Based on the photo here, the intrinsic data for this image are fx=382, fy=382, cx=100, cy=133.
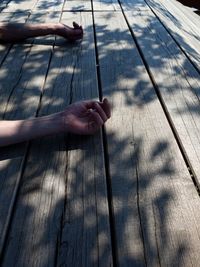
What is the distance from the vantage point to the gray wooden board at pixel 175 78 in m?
2.06

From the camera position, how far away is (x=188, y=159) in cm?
187

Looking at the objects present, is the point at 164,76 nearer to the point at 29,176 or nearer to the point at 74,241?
the point at 29,176

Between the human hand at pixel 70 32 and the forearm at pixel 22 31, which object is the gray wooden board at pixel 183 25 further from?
the forearm at pixel 22 31

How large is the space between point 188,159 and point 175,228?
0.47 m

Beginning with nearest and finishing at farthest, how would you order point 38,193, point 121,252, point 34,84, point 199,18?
point 121,252 → point 38,193 → point 34,84 → point 199,18

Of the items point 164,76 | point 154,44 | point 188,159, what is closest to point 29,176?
Result: point 188,159

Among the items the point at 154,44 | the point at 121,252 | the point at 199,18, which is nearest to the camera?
the point at 121,252

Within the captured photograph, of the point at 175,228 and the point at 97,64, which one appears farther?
the point at 97,64

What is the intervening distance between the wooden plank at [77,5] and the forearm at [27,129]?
2825 millimetres

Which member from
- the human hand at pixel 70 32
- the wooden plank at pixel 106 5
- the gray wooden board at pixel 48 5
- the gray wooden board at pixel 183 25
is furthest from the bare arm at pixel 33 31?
the wooden plank at pixel 106 5

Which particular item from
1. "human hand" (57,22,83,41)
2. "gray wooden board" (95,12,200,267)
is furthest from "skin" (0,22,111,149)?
"human hand" (57,22,83,41)

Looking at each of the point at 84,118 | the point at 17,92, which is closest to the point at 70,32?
the point at 17,92

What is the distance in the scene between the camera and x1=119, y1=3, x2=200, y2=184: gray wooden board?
2.06 metres

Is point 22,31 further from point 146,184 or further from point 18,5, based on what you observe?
point 146,184
